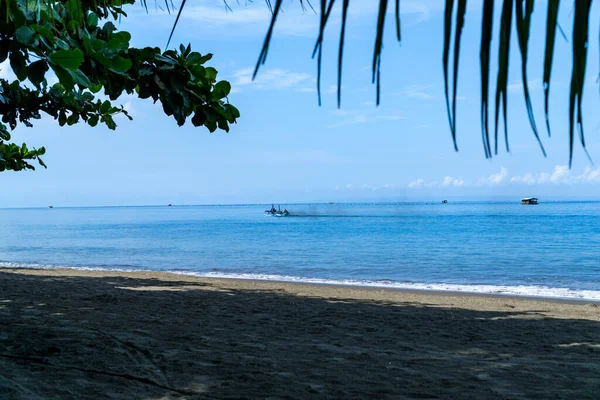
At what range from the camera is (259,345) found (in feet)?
15.6

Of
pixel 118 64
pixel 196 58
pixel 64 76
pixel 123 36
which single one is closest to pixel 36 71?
pixel 64 76

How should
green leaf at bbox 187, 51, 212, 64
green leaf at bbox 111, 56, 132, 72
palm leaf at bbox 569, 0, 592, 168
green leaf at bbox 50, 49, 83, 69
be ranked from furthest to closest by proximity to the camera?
green leaf at bbox 187, 51, 212, 64
green leaf at bbox 111, 56, 132, 72
green leaf at bbox 50, 49, 83, 69
palm leaf at bbox 569, 0, 592, 168

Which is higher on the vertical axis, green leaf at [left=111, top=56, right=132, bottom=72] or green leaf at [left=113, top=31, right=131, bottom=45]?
green leaf at [left=113, top=31, right=131, bottom=45]

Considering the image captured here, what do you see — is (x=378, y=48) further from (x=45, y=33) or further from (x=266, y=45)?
(x=45, y=33)

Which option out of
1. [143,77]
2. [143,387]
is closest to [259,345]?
[143,387]

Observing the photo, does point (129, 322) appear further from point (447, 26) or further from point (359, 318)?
point (447, 26)

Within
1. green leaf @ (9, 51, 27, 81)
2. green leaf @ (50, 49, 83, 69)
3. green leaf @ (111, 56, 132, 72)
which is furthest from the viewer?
green leaf @ (111, 56, 132, 72)

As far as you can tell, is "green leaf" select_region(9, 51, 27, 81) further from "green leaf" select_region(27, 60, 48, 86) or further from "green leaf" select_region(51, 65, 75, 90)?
"green leaf" select_region(51, 65, 75, 90)

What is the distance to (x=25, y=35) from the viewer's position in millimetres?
2758

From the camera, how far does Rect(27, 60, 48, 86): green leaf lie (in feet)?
9.05

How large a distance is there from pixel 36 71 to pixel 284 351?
110 inches


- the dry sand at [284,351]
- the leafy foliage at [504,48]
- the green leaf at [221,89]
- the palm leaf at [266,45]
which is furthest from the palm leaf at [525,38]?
the green leaf at [221,89]

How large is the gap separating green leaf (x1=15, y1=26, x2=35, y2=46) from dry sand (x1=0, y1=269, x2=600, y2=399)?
5.91 ft

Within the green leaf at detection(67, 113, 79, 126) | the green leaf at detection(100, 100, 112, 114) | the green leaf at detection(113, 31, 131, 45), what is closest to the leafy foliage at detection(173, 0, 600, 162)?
the green leaf at detection(113, 31, 131, 45)
